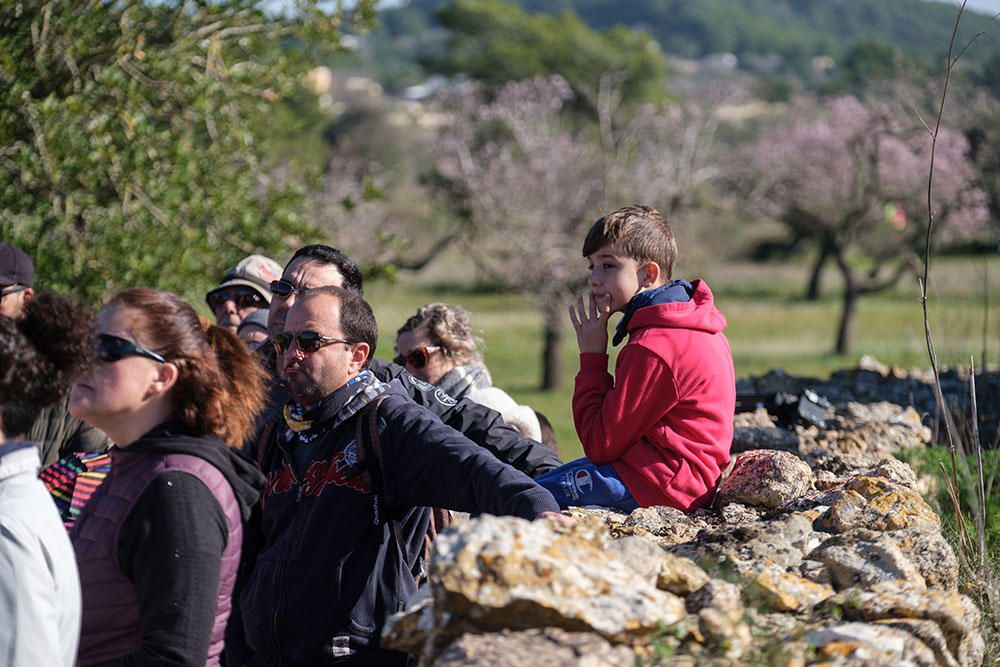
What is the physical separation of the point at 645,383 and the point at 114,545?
217 cm

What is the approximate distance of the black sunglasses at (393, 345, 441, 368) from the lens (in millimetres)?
5891

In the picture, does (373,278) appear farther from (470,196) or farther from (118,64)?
A: (470,196)

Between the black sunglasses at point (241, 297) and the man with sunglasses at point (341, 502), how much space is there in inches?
115

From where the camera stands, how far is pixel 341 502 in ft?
11.8

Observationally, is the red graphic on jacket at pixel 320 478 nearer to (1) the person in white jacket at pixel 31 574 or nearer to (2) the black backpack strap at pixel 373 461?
(2) the black backpack strap at pixel 373 461

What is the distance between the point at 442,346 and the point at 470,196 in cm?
2321

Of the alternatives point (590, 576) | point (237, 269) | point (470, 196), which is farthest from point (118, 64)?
point (470, 196)

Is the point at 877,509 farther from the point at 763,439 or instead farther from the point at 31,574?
the point at 763,439

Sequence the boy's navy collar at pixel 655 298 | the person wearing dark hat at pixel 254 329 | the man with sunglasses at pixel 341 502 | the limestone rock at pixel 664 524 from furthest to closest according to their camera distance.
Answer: the person wearing dark hat at pixel 254 329, the boy's navy collar at pixel 655 298, the limestone rock at pixel 664 524, the man with sunglasses at pixel 341 502

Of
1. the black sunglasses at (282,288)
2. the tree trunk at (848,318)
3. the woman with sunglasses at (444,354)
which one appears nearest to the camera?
the black sunglasses at (282,288)

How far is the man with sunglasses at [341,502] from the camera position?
3494 millimetres

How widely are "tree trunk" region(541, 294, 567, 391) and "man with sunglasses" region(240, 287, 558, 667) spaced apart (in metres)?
20.0

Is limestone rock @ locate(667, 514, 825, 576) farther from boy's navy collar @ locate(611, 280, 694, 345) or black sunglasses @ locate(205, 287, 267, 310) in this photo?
black sunglasses @ locate(205, 287, 267, 310)

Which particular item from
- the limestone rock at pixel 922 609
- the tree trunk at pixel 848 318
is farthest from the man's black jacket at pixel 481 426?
the tree trunk at pixel 848 318
